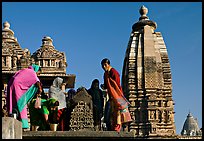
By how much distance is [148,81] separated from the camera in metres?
25.8

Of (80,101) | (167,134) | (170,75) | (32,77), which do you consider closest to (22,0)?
(32,77)

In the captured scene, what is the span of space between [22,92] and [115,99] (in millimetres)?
1650

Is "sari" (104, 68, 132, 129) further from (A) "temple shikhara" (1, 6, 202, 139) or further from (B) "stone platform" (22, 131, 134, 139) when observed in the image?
(A) "temple shikhara" (1, 6, 202, 139)

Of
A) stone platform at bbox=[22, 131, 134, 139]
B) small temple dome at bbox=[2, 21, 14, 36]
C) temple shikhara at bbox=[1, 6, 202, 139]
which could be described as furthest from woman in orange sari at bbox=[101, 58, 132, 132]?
small temple dome at bbox=[2, 21, 14, 36]

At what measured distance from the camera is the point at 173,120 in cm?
2497

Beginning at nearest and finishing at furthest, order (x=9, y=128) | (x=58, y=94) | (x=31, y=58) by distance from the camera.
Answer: (x=9, y=128)
(x=58, y=94)
(x=31, y=58)

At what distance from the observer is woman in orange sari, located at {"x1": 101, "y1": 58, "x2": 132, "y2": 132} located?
888cm

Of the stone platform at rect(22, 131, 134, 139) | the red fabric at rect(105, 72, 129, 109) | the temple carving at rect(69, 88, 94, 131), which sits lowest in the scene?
the stone platform at rect(22, 131, 134, 139)

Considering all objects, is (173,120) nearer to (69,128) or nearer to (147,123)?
(147,123)

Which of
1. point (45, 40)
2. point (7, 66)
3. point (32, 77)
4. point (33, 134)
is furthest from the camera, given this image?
point (45, 40)

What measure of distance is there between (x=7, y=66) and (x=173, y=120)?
29.0 ft

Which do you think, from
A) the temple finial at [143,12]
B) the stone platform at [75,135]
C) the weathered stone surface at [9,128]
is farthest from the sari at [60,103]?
the temple finial at [143,12]

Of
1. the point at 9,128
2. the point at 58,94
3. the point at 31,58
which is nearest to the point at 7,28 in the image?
the point at 31,58

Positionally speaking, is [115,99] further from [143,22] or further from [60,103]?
[143,22]
